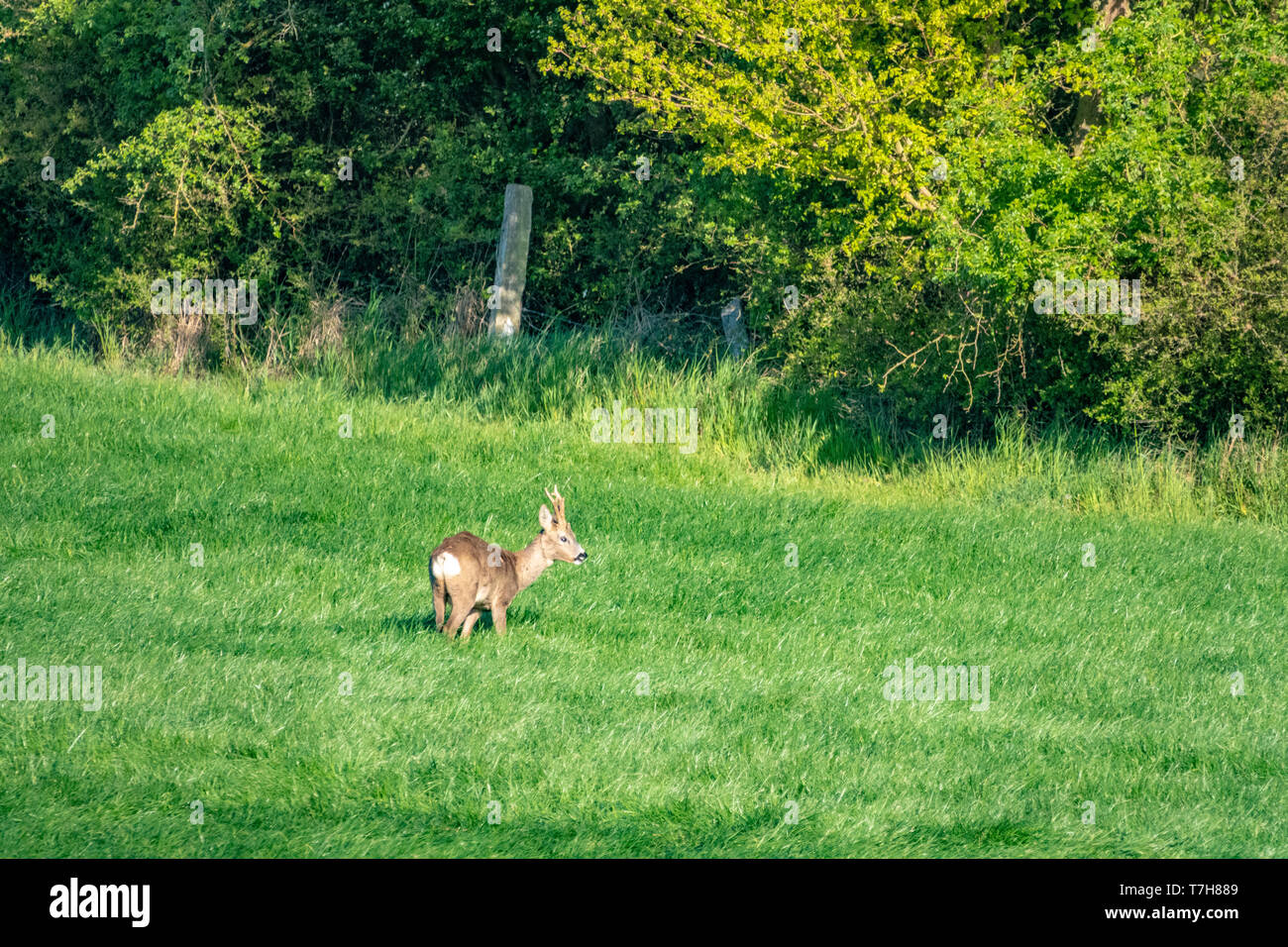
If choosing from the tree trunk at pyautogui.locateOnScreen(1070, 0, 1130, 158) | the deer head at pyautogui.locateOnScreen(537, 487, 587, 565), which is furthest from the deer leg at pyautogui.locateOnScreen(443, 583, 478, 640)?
the tree trunk at pyautogui.locateOnScreen(1070, 0, 1130, 158)

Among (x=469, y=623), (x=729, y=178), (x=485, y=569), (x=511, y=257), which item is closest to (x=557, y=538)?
(x=485, y=569)

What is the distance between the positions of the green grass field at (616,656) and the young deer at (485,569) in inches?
10.9

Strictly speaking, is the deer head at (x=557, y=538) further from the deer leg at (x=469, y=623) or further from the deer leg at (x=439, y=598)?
the deer leg at (x=439, y=598)

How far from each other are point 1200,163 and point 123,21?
22.9 meters

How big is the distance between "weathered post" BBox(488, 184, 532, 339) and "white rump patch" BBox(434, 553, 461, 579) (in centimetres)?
1920

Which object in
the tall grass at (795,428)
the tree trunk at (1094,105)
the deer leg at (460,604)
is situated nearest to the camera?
the deer leg at (460,604)

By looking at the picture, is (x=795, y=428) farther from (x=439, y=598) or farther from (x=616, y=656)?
(x=439, y=598)

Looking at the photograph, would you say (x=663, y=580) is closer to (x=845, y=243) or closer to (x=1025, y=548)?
(x=1025, y=548)

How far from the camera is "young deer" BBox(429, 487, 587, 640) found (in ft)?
31.5

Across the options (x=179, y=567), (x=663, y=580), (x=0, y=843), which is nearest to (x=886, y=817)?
(x=0, y=843)

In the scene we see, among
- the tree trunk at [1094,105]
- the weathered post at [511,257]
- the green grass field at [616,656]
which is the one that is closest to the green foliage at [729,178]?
the tree trunk at [1094,105]

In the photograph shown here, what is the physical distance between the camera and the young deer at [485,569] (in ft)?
31.5

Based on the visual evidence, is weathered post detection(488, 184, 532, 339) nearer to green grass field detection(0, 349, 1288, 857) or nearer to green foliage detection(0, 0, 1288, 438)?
green foliage detection(0, 0, 1288, 438)

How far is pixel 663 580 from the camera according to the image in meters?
12.9
